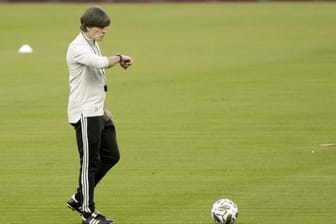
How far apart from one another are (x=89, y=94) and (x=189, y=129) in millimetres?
8104

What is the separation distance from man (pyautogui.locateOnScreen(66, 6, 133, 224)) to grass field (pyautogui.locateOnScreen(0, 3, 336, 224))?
739 millimetres

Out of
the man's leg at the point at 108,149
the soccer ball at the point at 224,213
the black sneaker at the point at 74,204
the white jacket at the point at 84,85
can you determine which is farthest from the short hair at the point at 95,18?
the soccer ball at the point at 224,213

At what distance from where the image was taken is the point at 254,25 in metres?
46.9

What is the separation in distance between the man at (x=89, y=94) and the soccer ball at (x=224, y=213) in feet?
3.99

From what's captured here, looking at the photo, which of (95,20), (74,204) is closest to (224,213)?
(74,204)

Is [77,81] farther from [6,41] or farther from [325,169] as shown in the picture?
[6,41]

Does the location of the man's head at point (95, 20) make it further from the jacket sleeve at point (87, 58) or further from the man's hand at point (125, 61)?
the man's hand at point (125, 61)

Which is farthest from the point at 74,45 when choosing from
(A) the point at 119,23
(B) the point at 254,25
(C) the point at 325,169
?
(A) the point at 119,23

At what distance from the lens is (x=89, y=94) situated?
11.7 m

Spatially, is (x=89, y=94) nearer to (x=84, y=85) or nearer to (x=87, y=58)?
(x=84, y=85)

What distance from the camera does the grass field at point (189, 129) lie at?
13406mm

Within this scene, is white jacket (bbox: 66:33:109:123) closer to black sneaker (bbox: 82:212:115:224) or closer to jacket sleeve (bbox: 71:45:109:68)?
jacket sleeve (bbox: 71:45:109:68)

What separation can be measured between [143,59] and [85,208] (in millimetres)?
21913

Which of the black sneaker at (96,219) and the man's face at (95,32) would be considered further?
the black sneaker at (96,219)
